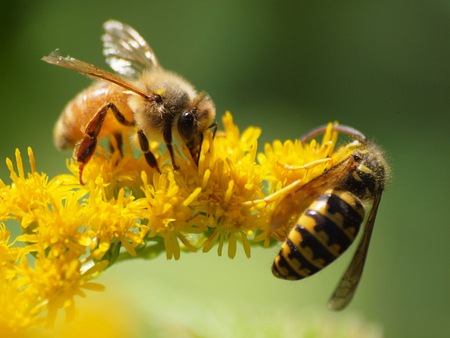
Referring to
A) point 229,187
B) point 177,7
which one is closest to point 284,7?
point 177,7

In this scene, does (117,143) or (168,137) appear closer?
(168,137)

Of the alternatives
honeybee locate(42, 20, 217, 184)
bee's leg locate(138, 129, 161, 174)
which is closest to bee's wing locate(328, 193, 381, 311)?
honeybee locate(42, 20, 217, 184)

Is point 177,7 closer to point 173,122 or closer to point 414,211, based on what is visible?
point 414,211

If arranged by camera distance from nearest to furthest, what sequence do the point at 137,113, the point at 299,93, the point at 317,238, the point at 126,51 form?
1. the point at 317,238
2. the point at 137,113
3. the point at 126,51
4. the point at 299,93

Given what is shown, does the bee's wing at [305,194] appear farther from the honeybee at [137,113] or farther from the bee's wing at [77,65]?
the bee's wing at [77,65]

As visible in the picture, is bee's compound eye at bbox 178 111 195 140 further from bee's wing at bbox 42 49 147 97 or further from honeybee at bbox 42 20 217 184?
bee's wing at bbox 42 49 147 97

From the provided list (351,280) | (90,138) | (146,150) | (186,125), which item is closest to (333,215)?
(351,280)

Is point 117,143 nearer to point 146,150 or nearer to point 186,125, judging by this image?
point 146,150
